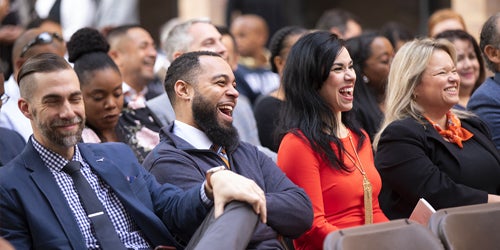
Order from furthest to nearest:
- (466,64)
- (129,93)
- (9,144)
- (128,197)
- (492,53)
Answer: (466,64)
(129,93)
(492,53)
(9,144)
(128,197)

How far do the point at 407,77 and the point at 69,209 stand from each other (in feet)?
7.24

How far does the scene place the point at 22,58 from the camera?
628 centimetres

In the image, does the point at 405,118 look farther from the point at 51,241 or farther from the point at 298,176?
the point at 51,241

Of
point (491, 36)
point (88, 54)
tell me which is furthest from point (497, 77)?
point (88, 54)

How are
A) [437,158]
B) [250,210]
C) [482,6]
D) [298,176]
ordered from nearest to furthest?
[250,210], [298,176], [437,158], [482,6]

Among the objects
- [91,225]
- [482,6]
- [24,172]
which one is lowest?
[482,6]

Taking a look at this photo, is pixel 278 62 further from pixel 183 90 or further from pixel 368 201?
pixel 368 201

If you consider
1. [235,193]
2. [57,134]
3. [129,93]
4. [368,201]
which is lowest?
[368,201]

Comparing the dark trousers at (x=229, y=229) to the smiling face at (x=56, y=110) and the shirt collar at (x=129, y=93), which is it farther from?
the shirt collar at (x=129, y=93)

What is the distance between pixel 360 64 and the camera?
7.04 meters

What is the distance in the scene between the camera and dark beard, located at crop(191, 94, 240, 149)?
471cm

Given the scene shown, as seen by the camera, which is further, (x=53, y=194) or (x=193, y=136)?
(x=193, y=136)

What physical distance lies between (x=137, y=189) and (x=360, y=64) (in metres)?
3.01

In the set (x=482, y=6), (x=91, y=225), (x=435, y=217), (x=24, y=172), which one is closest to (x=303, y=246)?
(x=435, y=217)
